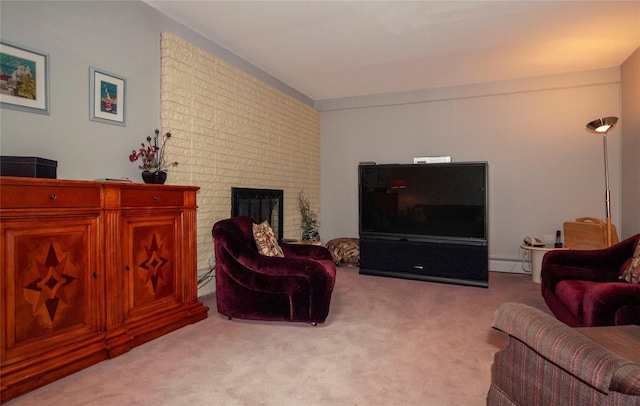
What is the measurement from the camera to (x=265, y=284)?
9.18 ft

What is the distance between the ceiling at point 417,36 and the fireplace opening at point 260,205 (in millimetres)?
1585

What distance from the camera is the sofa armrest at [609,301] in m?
1.97

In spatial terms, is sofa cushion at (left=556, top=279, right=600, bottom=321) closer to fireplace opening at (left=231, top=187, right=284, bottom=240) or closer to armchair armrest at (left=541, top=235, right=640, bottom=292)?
armchair armrest at (left=541, top=235, right=640, bottom=292)

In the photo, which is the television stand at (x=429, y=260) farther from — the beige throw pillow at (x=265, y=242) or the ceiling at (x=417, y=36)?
the ceiling at (x=417, y=36)

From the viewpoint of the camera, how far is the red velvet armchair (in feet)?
6.46

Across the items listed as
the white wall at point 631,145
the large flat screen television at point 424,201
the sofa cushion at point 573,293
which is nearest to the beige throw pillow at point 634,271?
the sofa cushion at point 573,293

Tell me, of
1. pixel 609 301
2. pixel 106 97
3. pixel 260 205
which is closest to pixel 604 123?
pixel 609 301

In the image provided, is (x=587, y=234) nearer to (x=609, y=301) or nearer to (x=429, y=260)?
(x=429, y=260)

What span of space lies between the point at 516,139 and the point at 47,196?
5176mm

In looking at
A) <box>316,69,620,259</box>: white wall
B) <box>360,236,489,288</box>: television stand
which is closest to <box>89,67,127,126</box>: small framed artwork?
<box>360,236,489,288</box>: television stand

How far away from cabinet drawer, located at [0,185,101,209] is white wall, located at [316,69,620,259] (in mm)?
4212

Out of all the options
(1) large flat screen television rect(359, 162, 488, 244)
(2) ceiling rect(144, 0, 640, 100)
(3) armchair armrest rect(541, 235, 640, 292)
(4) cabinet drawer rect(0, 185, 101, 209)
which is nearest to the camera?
(4) cabinet drawer rect(0, 185, 101, 209)

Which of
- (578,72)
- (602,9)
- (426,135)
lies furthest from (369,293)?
(578,72)

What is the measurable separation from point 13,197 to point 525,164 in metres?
5.32
